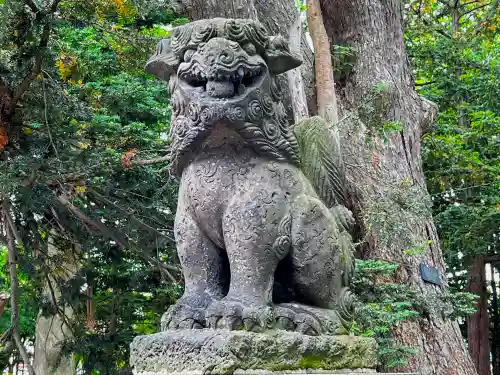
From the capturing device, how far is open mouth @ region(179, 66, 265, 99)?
2.83m

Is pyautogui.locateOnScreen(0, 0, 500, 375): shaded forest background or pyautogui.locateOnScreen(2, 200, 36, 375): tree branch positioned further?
pyautogui.locateOnScreen(2, 200, 36, 375): tree branch

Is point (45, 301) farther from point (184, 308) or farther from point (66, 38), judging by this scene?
point (184, 308)

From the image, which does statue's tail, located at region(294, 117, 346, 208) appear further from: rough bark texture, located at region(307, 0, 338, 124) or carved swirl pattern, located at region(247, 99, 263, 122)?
rough bark texture, located at region(307, 0, 338, 124)

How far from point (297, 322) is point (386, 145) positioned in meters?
4.85

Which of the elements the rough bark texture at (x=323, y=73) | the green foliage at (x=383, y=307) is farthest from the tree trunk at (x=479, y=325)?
the green foliage at (x=383, y=307)

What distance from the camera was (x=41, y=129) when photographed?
6164mm

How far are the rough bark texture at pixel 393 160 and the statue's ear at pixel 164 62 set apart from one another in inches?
105

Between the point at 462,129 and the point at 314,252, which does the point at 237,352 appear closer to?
the point at 314,252

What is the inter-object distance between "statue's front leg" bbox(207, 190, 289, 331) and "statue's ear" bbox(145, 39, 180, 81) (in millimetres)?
672

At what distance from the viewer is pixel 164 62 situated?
121 inches

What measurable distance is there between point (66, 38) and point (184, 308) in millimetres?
6300

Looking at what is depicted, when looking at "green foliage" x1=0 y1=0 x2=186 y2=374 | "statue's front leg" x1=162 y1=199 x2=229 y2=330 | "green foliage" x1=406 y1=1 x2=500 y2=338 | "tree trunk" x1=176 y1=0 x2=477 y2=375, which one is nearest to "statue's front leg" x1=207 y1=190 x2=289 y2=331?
"statue's front leg" x1=162 y1=199 x2=229 y2=330

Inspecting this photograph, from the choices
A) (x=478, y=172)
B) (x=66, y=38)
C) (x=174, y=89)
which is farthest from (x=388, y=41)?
(x=174, y=89)

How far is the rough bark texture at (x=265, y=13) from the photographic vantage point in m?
A: 6.44
